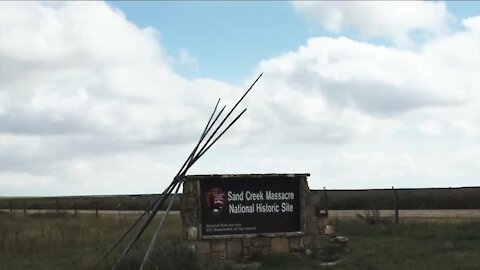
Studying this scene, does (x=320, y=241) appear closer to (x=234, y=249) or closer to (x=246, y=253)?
(x=246, y=253)

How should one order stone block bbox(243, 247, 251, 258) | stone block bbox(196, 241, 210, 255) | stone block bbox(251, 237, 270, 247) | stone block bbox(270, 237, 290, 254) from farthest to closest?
stone block bbox(270, 237, 290, 254)
stone block bbox(251, 237, 270, 247)
stone block bbox(243, 247, 251, 258)
stone block bbox(196, 241, 210, 255)

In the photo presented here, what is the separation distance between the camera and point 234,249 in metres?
15.2

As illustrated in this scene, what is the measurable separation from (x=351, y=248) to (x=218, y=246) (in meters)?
3.43

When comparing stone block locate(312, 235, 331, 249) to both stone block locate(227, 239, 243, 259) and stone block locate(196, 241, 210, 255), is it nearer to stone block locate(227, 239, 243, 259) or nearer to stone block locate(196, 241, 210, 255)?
stone block locate(227, 239, 243, 259)

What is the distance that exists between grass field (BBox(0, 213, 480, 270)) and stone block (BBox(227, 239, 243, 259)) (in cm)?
55

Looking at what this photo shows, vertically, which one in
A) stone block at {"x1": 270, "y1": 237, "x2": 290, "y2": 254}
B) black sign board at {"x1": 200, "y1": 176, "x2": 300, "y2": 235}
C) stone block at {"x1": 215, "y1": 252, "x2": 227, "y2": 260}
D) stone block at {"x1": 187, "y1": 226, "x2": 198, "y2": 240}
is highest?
black sign board at {"x1": 200, "y1": 176, "x2": 300, "y2": 235}

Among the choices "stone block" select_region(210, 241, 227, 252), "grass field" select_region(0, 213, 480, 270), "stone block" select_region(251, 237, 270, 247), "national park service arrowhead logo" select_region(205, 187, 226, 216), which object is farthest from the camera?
"stone block" select_region(251, 237, 270, 247)

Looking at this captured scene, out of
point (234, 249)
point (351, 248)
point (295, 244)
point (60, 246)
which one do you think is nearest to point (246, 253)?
point (234, 249)

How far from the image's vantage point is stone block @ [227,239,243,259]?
49.7ft

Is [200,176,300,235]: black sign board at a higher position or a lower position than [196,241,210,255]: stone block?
higher

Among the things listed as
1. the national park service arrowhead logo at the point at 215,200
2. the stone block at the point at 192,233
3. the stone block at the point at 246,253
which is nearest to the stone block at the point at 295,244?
the stone block at the point at 246,253

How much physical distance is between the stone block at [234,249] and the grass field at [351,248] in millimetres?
547

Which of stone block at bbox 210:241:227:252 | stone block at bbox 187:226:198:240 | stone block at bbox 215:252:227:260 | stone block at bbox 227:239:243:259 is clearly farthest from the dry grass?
stone block at bbox 227:239:243:259

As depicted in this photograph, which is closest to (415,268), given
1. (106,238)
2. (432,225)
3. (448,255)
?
(448,255)
